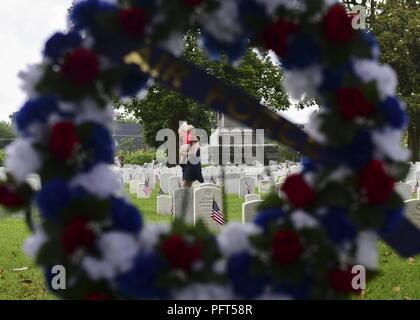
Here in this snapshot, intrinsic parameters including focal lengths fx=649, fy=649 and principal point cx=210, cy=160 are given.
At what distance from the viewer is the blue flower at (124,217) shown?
107 inches

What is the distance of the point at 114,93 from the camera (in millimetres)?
2930

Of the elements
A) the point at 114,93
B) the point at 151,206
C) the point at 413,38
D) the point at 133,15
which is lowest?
the point at 151,206

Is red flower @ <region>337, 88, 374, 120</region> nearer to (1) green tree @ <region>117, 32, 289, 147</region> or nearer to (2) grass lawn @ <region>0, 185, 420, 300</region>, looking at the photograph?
(2) grass lawn @ <region>0, 185, 420, 300</region>

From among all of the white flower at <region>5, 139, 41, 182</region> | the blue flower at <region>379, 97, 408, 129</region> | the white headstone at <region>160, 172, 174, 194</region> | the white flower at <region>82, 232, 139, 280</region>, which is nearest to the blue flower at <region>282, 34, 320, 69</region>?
the blue flower at <region>379, 97, 408, 129</region>

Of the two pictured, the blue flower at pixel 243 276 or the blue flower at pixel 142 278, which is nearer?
the blue flower at pixel 142 278

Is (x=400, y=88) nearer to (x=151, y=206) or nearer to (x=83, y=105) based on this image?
(x=151, y=206)

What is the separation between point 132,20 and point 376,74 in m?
1.14

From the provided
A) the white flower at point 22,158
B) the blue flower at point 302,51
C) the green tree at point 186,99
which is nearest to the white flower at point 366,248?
the blue flower at point 302,51

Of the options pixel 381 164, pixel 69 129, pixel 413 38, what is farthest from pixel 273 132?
pixel 413 38

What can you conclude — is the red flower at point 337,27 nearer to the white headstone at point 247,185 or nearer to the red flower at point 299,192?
the red flower at point 299,192

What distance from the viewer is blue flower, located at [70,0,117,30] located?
9.48 feet

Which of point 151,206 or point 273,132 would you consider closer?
point 273,132

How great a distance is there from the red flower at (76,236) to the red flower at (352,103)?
1.22 metres

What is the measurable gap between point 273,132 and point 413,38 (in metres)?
29.4
